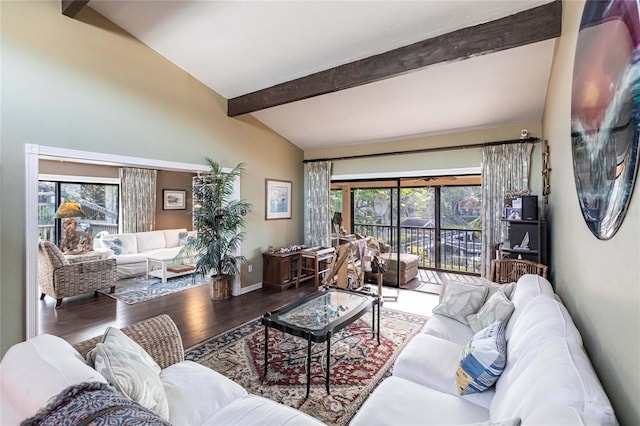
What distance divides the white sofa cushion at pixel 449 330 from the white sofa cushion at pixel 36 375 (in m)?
2.23

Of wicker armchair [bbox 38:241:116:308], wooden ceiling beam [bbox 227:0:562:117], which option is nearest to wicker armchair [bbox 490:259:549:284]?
wooden ceiling beam [bbox 227:0:562:117]

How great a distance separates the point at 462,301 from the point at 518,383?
61.3 inches

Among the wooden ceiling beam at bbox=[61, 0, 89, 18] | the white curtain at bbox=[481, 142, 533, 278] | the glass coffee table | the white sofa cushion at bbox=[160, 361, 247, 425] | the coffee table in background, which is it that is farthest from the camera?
the coffee table in background

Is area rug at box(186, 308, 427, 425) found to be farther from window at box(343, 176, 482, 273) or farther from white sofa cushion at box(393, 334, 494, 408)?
window at box(343, 176, 482, 273)

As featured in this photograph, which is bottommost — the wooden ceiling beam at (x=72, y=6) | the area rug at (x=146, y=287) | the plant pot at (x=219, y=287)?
the area rug at (x=146, y=287)

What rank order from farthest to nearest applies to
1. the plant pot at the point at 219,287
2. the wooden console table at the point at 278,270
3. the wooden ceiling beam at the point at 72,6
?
the wooden console table at the point at 278,270
the plant pot at the point at 219,287
the wooden ceiling beam at the point at 72,6

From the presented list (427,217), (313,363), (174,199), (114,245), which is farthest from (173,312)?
(427,217)

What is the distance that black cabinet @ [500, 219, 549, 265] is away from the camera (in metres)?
3.09

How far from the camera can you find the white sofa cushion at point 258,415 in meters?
1.40

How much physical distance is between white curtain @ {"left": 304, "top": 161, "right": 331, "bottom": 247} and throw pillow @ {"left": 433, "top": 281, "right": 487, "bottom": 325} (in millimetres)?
3273

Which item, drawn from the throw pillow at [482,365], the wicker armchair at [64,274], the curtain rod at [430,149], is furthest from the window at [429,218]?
the wicker armchair at [64,274]

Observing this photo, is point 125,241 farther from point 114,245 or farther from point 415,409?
point 415,409

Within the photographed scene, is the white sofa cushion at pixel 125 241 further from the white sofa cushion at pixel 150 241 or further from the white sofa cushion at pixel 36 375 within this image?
the white sofa cushion at pixel 36 375

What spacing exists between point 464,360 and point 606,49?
1622 millimetres
